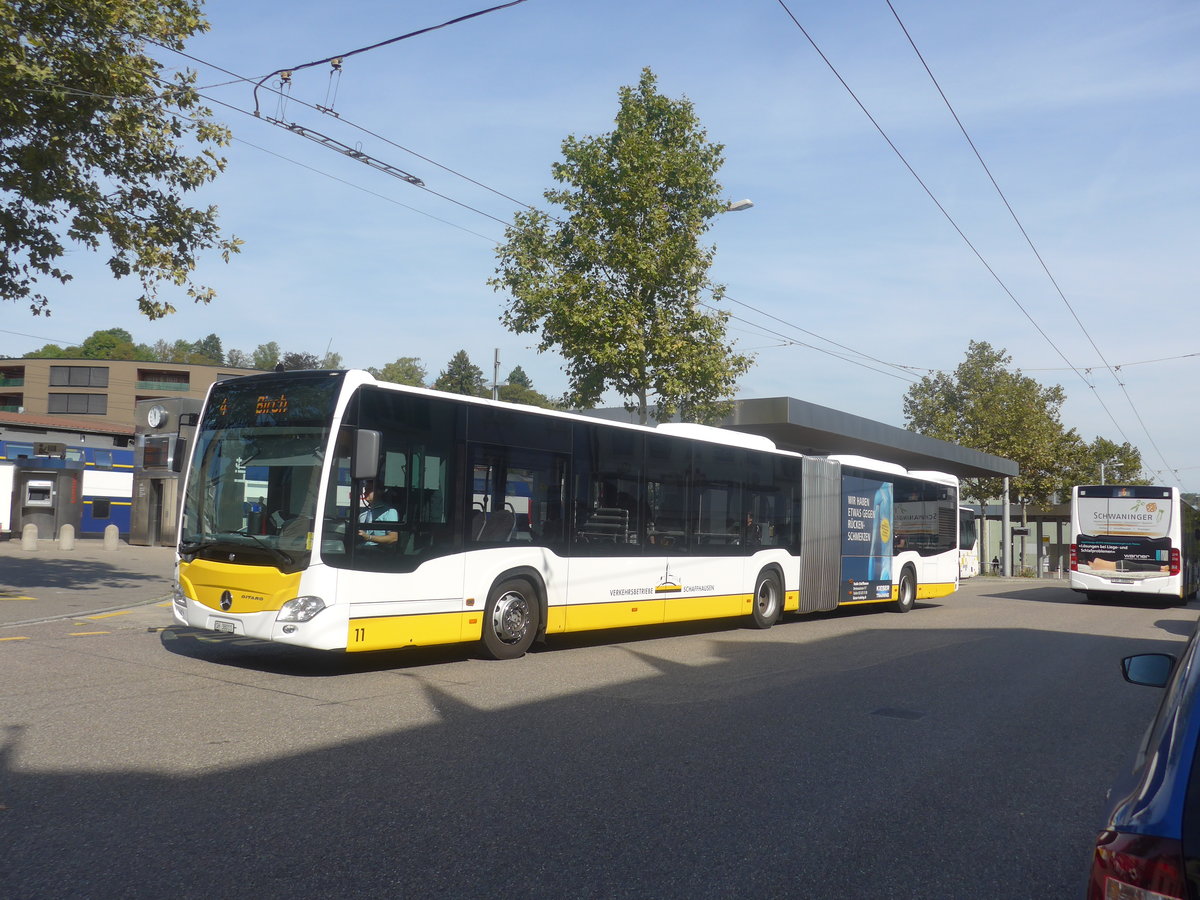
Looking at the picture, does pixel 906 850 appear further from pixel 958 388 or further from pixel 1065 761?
pixel 958 388

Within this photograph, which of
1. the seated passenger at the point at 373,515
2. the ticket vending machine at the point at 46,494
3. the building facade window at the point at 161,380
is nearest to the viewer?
the seated passenger at the point at 373,515

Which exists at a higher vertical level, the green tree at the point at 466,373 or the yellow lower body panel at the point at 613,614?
the green tree at the point at 466,373

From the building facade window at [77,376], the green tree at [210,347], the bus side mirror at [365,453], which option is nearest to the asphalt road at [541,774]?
the bus side mirror at [365,453]

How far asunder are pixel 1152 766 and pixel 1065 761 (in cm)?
516

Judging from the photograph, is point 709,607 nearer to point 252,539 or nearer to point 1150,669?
point 252,539

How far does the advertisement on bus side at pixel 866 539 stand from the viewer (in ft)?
63.8

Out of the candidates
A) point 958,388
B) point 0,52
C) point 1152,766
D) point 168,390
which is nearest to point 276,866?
point 1152,766

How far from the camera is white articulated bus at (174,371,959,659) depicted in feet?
31.4

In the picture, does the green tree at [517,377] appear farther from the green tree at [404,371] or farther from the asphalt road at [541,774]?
the asphalt road at [541,774]

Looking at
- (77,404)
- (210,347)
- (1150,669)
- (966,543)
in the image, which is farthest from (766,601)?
(210,347)

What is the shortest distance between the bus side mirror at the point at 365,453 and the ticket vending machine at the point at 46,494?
31.4m

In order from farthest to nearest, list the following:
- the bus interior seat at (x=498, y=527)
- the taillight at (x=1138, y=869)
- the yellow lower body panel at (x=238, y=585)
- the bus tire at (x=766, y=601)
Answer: the bus tire at (x=766, y=601) → the bus interior seat at (x=498, y=527) → the yellow lower body panel at (x=238, y=585) → the taillight at (x=1138, y=869)

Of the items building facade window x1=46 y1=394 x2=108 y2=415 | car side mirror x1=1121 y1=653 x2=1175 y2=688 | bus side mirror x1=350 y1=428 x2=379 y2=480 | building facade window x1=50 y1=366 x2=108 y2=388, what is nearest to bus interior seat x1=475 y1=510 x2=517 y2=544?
bus side mirror x1=350 y1=428 x2=379 y2=480

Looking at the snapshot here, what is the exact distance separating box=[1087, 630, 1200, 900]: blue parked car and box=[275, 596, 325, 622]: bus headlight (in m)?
7.84
